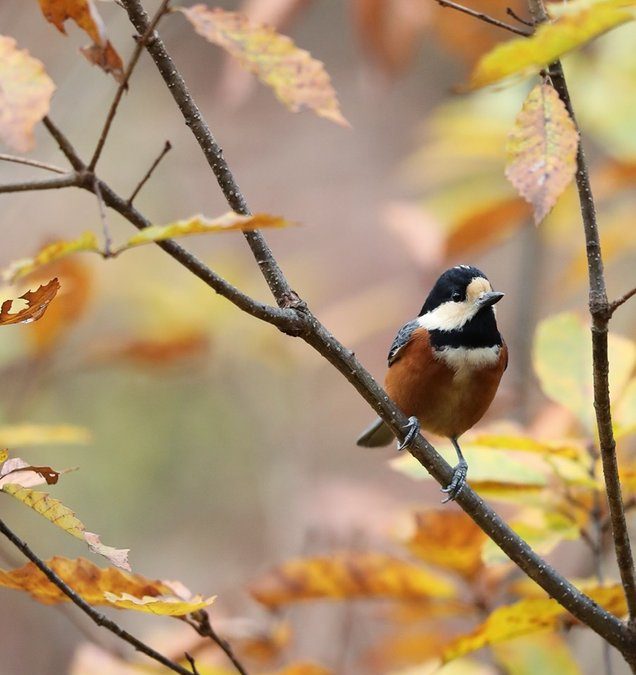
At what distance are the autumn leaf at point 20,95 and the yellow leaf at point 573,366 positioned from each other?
1.27m

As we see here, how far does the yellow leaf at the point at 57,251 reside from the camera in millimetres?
1049

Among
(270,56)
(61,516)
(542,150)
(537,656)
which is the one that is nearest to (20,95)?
(270,56)

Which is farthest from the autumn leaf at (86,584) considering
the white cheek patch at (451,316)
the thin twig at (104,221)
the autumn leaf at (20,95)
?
the white cheek patch at (451,316)

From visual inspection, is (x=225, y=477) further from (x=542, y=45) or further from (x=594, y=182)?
(x=542, y=45)

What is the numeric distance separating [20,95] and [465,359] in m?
1.68

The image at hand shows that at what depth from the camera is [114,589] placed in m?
1.53

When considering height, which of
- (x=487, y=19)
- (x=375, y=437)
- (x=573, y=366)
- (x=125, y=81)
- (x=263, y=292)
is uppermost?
(x=263, y=292)

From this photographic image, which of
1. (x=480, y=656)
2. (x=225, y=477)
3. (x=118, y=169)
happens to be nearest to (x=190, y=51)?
(x=118, y=169)

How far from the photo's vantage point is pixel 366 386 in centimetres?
152

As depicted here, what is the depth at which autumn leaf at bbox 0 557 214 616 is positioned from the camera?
4.70 ft

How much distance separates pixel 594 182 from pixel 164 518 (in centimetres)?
315

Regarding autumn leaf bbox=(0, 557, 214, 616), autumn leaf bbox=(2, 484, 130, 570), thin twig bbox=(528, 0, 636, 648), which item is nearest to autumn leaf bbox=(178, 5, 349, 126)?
thin twig bbox=(528, 0, 636, 648)

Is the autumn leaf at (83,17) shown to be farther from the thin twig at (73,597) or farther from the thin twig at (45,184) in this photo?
the thin twig at (73,597)

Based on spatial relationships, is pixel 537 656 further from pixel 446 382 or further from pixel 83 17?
pixel 83 17
